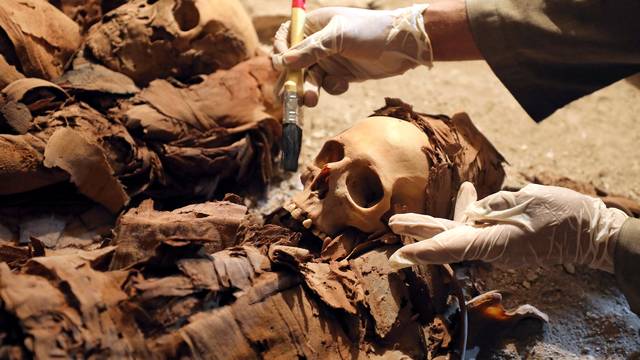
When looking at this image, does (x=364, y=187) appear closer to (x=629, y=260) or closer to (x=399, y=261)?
(x=399, y=261)

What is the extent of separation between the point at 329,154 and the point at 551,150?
5.94 feet

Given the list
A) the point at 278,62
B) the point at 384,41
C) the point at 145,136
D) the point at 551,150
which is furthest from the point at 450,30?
the point at 145,136

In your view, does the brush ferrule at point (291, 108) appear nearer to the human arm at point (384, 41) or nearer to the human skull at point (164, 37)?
the human arm at point (384, 41)

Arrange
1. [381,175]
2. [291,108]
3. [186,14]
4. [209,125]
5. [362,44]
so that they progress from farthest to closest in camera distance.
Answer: [186,14], [209,125], [362,44], [291,108], [381,175]

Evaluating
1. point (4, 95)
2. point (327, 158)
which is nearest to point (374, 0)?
point (327, 158)

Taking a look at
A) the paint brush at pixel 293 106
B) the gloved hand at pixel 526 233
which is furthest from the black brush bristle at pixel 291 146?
the gloved hand at pixel 526 233

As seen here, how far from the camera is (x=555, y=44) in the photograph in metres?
2.40

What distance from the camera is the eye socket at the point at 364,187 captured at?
226 cm

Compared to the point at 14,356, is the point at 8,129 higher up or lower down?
higher up

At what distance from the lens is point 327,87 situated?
9.27ft

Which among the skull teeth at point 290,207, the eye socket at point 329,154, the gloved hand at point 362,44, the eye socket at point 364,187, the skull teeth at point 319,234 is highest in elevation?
the gloved hand at point 362,44

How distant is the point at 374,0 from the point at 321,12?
1.77 metres

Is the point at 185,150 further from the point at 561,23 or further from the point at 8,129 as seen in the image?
the point at 561,23

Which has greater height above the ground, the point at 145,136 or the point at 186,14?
the point at 186,14
